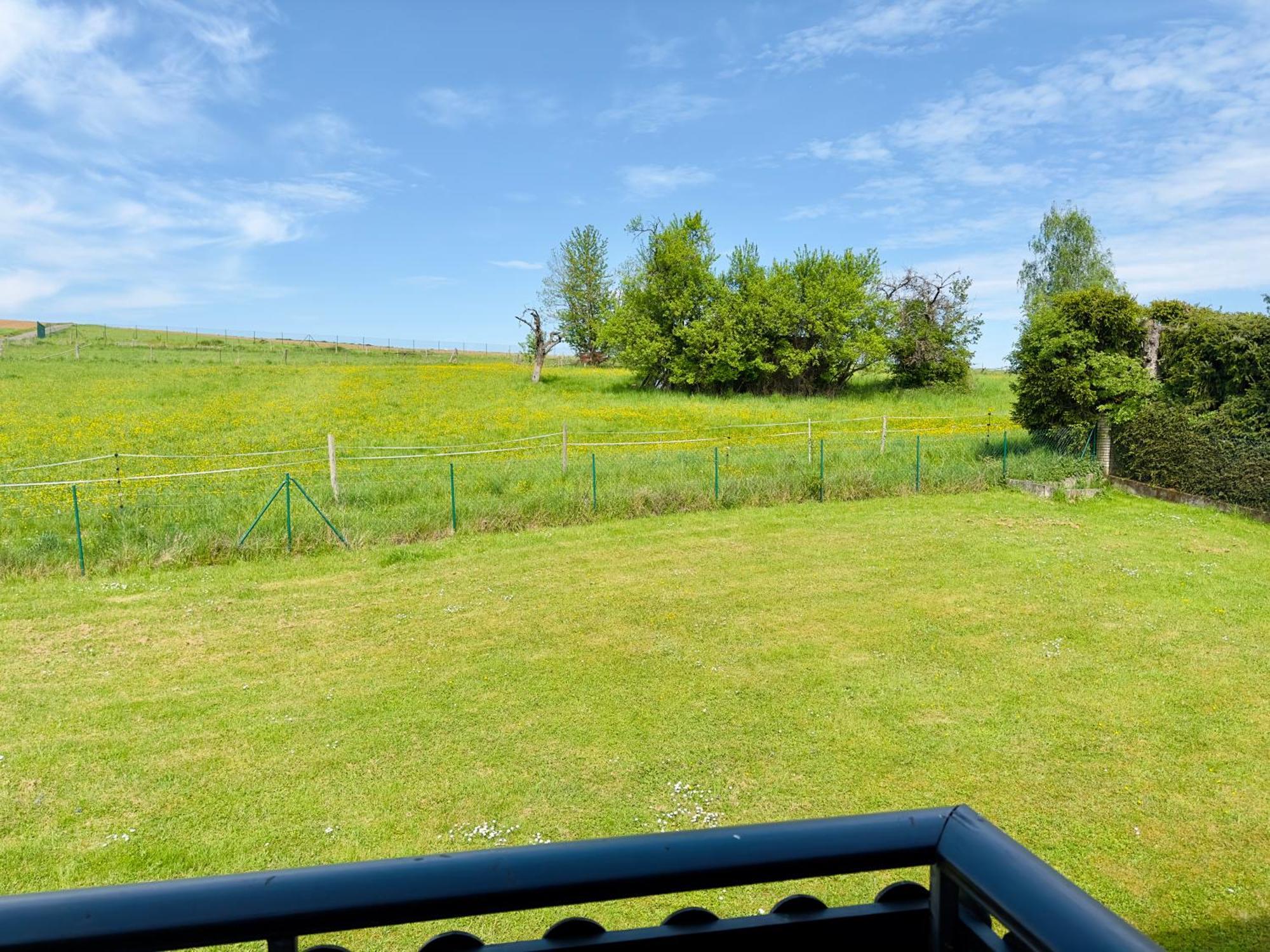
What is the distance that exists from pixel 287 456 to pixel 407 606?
12.3 metres

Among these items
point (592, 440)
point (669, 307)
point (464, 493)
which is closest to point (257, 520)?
point (464, 493)

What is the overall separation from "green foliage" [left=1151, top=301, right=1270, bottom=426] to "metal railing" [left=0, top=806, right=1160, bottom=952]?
16.5 metres

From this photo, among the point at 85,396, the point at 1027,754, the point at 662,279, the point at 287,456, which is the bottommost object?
the point at 1027,754

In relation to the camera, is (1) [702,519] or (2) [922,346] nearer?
(1) [702,519]

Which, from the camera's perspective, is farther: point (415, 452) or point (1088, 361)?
point (415, 452)

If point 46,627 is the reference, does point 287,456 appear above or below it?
above

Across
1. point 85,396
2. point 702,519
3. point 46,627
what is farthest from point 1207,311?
point 85,396

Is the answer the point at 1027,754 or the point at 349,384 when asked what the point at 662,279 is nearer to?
the point at 349,384

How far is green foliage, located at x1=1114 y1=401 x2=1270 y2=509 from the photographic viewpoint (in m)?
13.3

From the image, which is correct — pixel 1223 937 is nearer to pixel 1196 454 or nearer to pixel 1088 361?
pixel 1196 454

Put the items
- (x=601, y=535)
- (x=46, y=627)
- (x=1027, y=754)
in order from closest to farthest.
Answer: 1. (x=1027, y=754)
2. (x=46, y=627)
3. (x=601, y=535)

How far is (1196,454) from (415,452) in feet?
56.0

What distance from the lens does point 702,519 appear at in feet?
46.1

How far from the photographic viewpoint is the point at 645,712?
6355 mm
